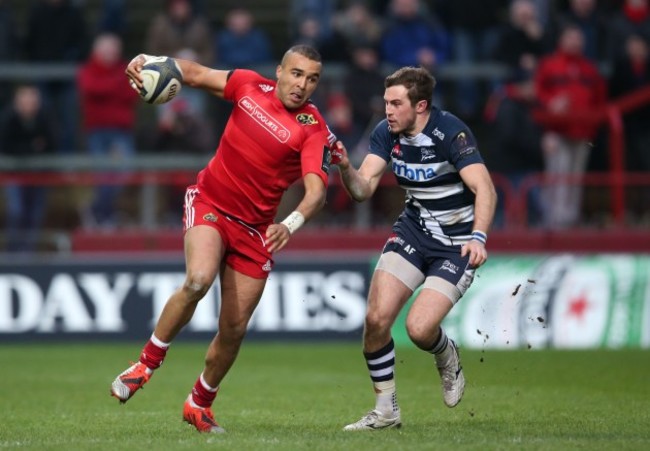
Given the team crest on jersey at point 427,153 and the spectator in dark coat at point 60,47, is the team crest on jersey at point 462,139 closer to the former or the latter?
the team crest on jersey at point 427,153

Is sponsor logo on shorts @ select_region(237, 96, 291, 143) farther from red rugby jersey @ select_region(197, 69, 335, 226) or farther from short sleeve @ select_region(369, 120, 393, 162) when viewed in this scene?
short sleeve @ select_region(369, 120, 393, 162)

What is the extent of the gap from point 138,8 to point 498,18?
6603mm

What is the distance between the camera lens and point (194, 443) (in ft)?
28.2

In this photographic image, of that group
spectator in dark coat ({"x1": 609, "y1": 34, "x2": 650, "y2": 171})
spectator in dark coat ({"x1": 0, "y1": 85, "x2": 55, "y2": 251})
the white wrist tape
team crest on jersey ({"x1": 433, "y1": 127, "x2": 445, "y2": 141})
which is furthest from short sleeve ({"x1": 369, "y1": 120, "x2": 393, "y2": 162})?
spectator in dark coat ({"x1": 609, "y1": 34, "x2": 650, "y2": 171})

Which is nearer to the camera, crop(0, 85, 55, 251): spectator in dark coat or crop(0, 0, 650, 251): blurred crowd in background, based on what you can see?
crop(0, 85, 55, 251): spectator in dark coat

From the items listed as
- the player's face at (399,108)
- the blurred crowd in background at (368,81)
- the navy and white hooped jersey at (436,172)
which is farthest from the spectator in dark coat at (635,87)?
the player's face at (399,108)

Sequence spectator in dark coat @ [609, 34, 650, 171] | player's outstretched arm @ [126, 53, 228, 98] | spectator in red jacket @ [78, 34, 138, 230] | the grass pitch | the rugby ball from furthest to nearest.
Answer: spectator in dark coat @ [609, 34, 650, 171] → spectator in red jacket @ [78, 34, 138, 230] → player's outstretched arm @ [126, 53, 228, 98] → the rugby ball → the grass pitch

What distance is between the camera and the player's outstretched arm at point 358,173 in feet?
30.9

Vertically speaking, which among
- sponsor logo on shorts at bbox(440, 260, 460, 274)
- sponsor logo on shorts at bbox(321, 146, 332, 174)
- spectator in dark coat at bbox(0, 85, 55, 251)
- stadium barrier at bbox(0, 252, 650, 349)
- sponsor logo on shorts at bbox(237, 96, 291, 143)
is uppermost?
sponsor logo on shorts at bbox(237, 96, 291, 143)

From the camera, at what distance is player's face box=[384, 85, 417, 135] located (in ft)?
31.8

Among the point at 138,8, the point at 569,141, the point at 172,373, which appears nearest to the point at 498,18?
the point at 569,141

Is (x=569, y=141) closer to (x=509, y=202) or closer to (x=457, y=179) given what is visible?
(x=509, y=202)

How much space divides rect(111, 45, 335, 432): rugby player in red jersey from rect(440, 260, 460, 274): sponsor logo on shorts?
47.6 inches

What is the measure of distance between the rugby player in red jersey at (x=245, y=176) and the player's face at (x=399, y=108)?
0.54 metres
